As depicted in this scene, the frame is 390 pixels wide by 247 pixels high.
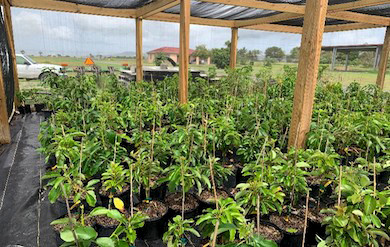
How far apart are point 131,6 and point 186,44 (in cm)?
203

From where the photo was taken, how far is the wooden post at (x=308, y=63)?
2504 mm

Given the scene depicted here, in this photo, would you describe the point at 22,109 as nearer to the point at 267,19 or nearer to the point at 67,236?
the point at 267,19

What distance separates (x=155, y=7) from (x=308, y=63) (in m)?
2.84

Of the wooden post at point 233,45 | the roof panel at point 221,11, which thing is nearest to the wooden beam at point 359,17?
the roof panel at point 221,11

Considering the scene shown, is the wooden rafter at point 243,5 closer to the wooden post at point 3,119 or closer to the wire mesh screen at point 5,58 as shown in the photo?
the wire mesh screen at point 5,58

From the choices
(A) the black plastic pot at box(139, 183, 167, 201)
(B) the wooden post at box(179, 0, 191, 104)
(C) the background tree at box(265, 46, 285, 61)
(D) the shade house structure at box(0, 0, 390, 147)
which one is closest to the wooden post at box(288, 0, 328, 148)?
(D) the shade house structure at box(0, 0, 390, 147)

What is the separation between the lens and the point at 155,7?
442 centimetres

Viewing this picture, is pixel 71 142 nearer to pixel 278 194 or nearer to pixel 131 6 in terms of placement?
pixel 278 194

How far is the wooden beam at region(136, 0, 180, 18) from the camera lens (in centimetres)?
392

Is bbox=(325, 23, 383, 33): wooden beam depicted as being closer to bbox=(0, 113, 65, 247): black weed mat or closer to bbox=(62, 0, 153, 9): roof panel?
bbox=(62, 0, 153, 9): roof panel

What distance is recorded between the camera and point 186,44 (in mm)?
3717

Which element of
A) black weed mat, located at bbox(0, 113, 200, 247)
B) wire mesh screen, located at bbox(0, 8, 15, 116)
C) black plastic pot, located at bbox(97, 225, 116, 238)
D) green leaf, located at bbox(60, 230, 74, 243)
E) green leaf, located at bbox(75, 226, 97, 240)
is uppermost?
wire mesh screen, located at bbox(0, 8, 15, 116)

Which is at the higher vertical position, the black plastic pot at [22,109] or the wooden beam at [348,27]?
the wooden beam at [348,27]

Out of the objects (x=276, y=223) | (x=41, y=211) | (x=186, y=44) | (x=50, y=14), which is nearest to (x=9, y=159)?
(x=41, y=211)
